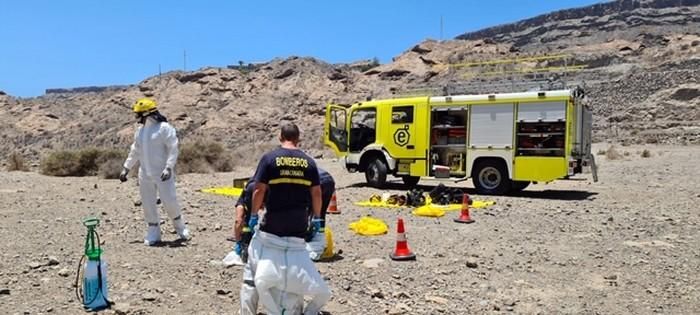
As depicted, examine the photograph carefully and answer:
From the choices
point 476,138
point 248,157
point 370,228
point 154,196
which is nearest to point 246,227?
point 154,196

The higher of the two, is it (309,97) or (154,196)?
(309,97)

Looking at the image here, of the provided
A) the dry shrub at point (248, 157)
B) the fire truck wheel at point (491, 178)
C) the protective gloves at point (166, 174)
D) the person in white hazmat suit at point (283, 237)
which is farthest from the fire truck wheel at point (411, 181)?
the person in white hazmat suit at point (283, 237)

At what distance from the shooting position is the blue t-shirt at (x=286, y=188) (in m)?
4.68

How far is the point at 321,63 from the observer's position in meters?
68.8

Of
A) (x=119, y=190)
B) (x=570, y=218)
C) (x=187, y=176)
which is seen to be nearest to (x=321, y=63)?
(x=187, y=176)

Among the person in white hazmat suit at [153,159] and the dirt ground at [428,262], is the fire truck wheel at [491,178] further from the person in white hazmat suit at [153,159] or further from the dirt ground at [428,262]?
the person in white hazmat suit at [153,159]

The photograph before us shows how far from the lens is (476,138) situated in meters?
15.6

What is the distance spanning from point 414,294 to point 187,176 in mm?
17567

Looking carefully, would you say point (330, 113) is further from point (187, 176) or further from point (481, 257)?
point (481, 257)

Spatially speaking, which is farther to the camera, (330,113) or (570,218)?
(330,113)

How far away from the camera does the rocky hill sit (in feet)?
150

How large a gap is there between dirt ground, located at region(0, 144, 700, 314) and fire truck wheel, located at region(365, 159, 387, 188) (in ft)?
11.9

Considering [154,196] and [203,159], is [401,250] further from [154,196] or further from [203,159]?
[203,159]

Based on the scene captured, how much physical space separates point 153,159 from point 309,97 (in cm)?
5268
